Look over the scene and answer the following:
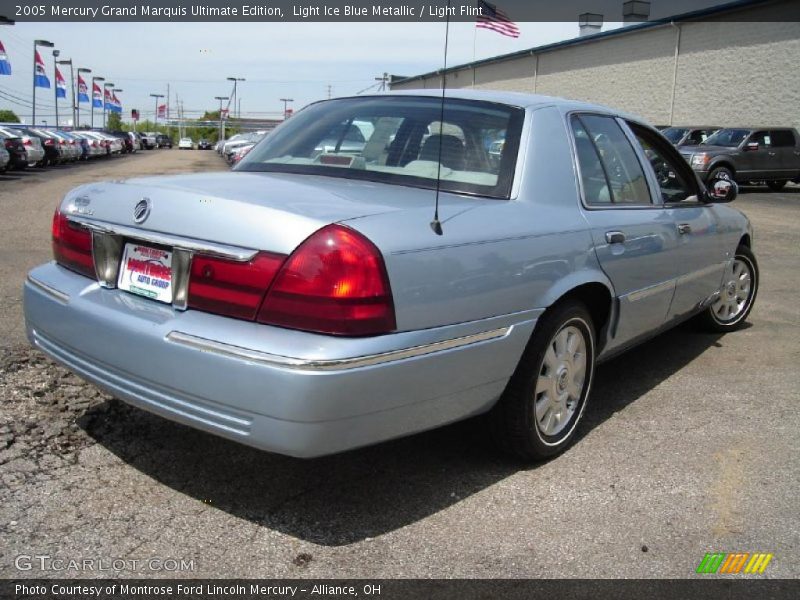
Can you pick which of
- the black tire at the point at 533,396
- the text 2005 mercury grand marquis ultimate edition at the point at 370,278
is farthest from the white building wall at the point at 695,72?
the black tire at the point at 533,396

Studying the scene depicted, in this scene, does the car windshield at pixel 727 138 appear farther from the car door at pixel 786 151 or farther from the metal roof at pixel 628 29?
the metal roof at pixel 628 29

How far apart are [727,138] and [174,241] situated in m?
21.4

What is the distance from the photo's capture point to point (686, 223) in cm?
447

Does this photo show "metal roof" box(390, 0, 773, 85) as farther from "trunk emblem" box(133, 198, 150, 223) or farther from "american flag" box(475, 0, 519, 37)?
"trunk emblem" box(133, 198, 150, 223)

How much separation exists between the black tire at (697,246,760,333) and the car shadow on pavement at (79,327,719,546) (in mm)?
2244

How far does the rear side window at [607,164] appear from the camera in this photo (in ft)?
12.3

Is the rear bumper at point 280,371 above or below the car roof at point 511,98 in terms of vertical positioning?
below

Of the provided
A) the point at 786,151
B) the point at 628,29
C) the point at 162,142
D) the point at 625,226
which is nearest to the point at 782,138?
the point at 786,151

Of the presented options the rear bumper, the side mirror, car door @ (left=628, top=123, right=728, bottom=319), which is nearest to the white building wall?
the side mirror

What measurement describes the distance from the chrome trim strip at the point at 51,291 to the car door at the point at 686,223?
120 inches

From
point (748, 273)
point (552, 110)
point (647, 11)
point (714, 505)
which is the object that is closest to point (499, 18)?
point (748, 273)

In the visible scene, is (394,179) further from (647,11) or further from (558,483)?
(647,11)

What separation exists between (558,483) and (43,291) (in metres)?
2.25

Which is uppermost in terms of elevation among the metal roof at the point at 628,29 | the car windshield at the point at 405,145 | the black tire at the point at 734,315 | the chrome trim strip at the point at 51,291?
the metal roof at the point at 628,29
